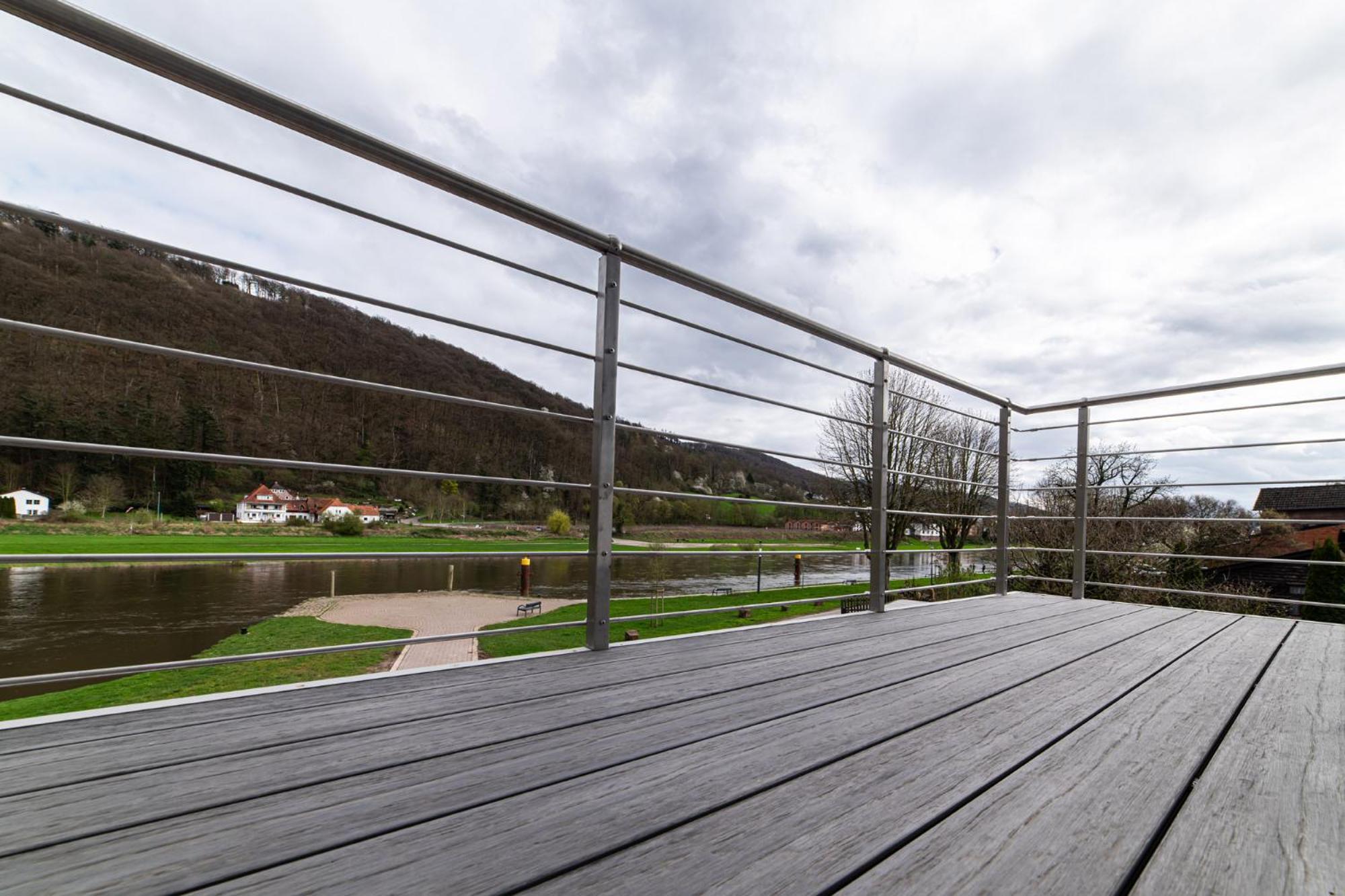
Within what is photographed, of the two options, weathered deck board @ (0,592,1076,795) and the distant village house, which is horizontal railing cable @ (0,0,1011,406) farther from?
the distant village house

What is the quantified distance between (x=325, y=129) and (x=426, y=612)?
932 inches

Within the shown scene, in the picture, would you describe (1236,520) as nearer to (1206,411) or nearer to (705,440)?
(1206,411)

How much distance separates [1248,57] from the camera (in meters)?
3.34

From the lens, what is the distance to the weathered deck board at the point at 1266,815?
48 centimetres

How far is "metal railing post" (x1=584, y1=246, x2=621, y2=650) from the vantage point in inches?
51.8

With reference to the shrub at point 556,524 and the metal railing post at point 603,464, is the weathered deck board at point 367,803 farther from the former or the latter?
the shrub at point 556,524

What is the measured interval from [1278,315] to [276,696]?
10.4m

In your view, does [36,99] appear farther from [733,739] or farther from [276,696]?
[733,739]

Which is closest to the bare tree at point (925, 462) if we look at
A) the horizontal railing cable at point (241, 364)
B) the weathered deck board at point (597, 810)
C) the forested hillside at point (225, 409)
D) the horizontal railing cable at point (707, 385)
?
the forested hillside at point (225, 409)

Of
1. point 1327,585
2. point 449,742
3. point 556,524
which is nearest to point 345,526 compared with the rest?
point 556,524

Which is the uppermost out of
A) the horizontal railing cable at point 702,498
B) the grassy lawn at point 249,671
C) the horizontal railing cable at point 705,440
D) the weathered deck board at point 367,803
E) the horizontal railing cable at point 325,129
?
the horizontal railing cable at point 325,129

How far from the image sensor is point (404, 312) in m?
1.12

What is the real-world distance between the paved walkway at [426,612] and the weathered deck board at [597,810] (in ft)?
45.3

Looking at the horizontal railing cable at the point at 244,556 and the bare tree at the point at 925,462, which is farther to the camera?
the bare tree at the point at 925,462
